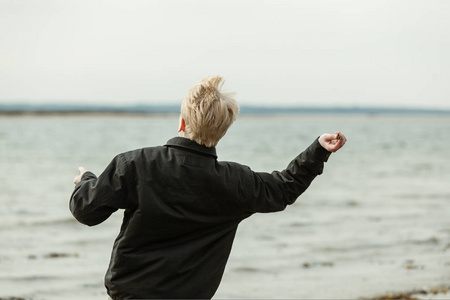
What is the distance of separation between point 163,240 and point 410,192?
13.0m

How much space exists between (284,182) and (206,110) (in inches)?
20.0

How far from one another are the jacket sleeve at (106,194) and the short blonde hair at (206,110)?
0.34 m

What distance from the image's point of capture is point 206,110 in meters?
2.60

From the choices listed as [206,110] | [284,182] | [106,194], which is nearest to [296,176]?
[284,182]

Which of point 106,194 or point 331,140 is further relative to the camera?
point 331,140

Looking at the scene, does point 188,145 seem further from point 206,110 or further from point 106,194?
point 106,194

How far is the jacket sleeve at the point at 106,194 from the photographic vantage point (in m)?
2.53

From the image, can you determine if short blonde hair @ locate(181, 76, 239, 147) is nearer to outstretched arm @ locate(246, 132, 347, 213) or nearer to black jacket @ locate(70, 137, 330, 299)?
black jacket @ locate(70, 137, 330, 299)

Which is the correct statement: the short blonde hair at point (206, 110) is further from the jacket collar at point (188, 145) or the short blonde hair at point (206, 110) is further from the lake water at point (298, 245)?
the lake water at point (298, 245)

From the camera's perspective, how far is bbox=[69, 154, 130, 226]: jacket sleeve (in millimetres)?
2531

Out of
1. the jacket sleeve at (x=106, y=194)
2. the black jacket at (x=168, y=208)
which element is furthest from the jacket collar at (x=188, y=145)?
the jacket sleeve at (x=106, y=194)

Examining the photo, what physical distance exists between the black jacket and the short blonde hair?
0.19ft

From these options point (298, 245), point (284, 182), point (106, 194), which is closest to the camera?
point (106, 194)

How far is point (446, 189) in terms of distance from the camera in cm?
1531
